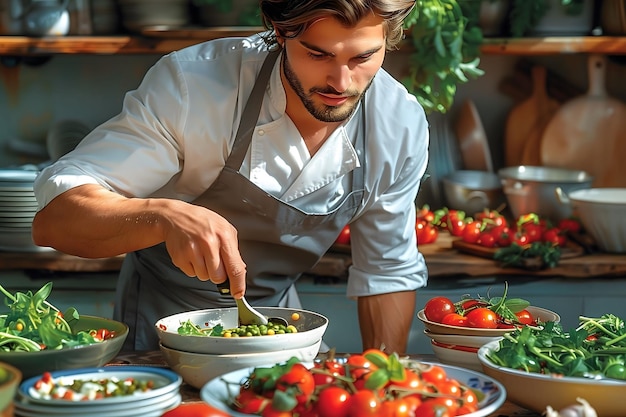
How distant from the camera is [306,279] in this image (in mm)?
3027

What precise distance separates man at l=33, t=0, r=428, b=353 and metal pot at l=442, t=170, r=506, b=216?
139 cm

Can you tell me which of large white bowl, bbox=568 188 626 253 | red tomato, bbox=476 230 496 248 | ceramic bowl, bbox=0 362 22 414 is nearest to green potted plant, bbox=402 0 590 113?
red tomato, bbox=476 230 496 248

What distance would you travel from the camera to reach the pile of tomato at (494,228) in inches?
123

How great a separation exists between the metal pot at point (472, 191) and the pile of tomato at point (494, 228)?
3.2 inches

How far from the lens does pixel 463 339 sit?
1613 mm

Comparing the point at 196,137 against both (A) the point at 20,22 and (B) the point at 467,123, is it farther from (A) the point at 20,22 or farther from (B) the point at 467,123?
(B) the point at 467,123

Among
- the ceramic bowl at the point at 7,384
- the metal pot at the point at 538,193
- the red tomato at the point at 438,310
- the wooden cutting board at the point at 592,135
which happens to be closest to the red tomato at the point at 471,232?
the metal pot at the point at 538,193

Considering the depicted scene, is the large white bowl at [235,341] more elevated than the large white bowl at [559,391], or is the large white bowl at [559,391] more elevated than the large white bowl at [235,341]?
the large white bowl at [235,341]

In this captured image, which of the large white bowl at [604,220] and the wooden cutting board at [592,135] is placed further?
the wooden cutting board at [592,135]

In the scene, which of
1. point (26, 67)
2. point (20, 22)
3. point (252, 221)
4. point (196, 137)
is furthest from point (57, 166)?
point (26, 67)

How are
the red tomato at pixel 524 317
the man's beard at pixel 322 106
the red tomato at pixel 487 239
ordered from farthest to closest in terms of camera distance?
the red tomato at pixel 487 239 → the man's beard at pixel 322 106 → the red tomato at pixel 524 317

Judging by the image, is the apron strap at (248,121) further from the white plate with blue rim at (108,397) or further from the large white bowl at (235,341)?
the white plate with blue rim at (108,397)

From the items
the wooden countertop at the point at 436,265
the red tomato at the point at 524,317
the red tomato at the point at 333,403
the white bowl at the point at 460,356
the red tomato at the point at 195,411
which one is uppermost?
the red tomato at the point at 333,403

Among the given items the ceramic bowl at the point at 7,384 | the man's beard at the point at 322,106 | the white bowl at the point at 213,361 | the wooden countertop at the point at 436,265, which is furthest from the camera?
the wooden countertop at the point at 436,265
